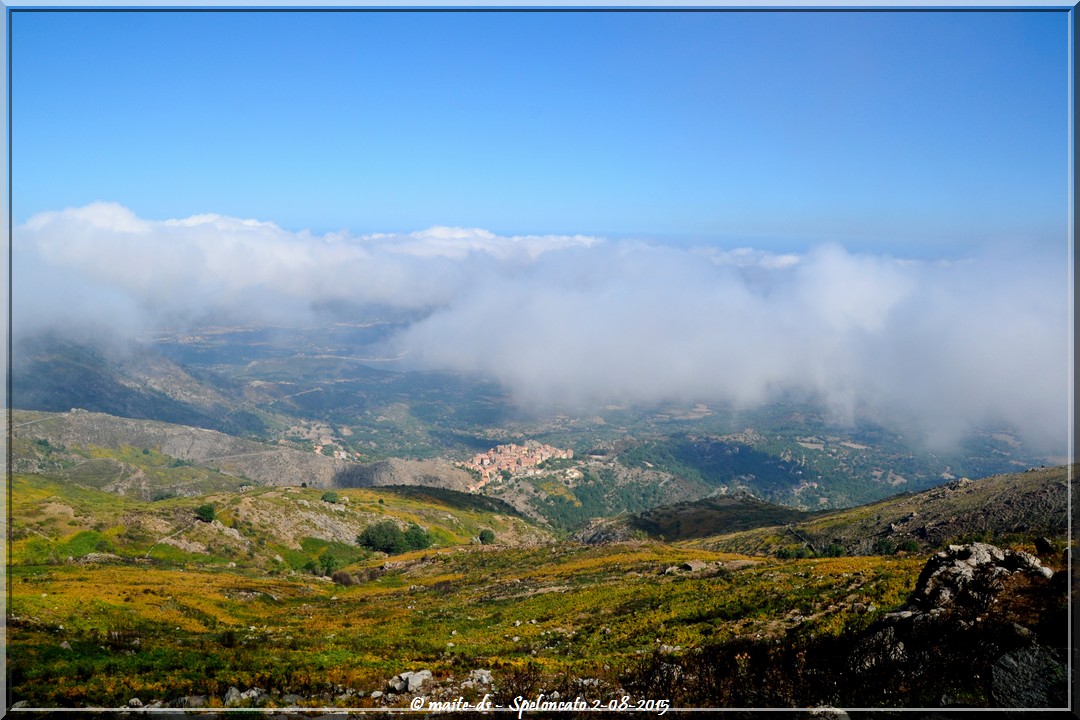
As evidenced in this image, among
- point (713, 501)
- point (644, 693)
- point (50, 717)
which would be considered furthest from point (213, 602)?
→ point (713, 501)

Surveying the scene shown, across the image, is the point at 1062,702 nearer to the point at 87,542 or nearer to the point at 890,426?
the point at 87,542

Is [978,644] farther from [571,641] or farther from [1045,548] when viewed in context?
[571,641]

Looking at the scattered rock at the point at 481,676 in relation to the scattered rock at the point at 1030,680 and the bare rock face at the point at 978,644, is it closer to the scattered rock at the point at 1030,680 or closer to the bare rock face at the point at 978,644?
the bare rock face at the point at 978,644

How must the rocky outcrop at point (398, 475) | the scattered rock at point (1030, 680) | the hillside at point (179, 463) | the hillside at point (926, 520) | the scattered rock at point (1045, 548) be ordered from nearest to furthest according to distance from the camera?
the scattered rock at point (1030, 680) < the scattered rock at point (1045, 548) < the hillside at point (926, 520) < the hillside at point (179, 463) < the rocky outcrop at point (398, 475)

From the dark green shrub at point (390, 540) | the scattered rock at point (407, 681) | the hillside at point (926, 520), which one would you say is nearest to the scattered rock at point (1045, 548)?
the scattered rock at point (407, 681)

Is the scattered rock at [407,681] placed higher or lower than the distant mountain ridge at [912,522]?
higher

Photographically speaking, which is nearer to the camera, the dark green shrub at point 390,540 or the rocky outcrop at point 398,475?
the dark green shrub at point 390,540

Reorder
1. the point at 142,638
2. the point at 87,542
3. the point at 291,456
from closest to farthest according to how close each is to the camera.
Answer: the point at 142,638, the point at 87,542, the point at 291,456

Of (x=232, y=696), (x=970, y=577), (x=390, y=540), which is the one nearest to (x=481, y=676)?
(x=232, y=696)

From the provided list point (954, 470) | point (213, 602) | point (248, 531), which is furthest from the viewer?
point (954, 470)

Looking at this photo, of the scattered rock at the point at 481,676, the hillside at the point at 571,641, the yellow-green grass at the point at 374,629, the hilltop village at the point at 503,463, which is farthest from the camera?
the hilltop village at the point at 503,463

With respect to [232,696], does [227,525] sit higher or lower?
lower
